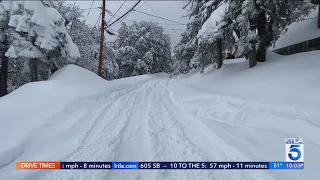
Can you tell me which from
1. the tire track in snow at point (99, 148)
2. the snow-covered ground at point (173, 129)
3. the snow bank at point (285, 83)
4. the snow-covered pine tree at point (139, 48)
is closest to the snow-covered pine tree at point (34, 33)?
the snow-covered ground at point (173, 129)

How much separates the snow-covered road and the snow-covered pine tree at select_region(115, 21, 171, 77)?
3777 centimetres

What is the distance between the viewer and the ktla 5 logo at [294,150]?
393 cm

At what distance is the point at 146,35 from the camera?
46281mm

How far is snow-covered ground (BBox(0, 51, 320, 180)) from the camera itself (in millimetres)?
3797

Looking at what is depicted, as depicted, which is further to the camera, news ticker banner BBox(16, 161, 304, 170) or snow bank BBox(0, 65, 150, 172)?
snow bank BBox(0, 65, 150, 172)

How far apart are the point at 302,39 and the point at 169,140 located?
1298cm

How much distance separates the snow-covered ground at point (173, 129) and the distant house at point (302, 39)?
13.4ft

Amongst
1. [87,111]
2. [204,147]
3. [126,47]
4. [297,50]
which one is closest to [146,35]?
[126,47]

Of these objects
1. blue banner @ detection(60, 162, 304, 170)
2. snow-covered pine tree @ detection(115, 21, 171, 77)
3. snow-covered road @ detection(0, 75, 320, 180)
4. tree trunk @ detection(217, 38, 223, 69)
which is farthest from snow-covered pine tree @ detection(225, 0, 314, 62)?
snow-covered pine tree @ detection(115, 21, 171, 77)

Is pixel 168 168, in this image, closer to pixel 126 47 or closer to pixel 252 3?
pixel 252 3

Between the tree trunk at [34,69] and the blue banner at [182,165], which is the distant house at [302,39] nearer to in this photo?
the blue banner at [182,165]

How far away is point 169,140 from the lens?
5.16 metres

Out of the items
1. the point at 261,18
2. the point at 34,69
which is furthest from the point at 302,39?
the point at 34,69

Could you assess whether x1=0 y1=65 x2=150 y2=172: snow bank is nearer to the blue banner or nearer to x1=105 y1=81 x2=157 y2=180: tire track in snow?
the blue banner
